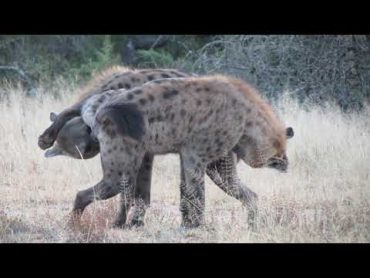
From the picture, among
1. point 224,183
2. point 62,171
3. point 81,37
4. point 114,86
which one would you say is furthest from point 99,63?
point 224,183

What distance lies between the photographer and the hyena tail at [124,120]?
7602 mm

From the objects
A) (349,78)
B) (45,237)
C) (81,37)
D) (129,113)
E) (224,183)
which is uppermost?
(81,37)

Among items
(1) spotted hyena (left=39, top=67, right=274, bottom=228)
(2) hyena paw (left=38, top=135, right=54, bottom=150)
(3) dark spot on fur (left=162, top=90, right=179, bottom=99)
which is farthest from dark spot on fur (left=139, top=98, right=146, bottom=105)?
(2) hyena paw (left=38, top=135, right=54, bottom=150)

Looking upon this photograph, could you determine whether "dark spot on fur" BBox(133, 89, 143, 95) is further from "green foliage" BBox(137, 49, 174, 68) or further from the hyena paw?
"green foliage" BBox(137, 49, 174, 68)

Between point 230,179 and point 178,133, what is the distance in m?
0.72

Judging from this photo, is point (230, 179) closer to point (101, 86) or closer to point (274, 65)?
point (101, 86)

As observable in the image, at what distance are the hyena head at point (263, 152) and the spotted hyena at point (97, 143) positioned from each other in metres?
0.13

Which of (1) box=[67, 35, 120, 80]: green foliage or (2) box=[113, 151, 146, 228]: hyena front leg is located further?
(1) box=[67, 35, 120, 80]: green foliage

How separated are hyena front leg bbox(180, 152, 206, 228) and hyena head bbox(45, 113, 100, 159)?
986mm

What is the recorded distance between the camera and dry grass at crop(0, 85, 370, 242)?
7531 mm

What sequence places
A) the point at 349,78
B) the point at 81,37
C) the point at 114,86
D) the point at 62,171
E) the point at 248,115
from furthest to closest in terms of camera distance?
the point at 81,37 → the point at 349,78 → the point at 62,171 → the point at 114,86 → the point at 248,115

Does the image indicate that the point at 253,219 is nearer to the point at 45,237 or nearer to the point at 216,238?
the point at 216,238

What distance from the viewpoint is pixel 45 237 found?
754cm

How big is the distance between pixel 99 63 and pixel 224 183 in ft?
26.7
